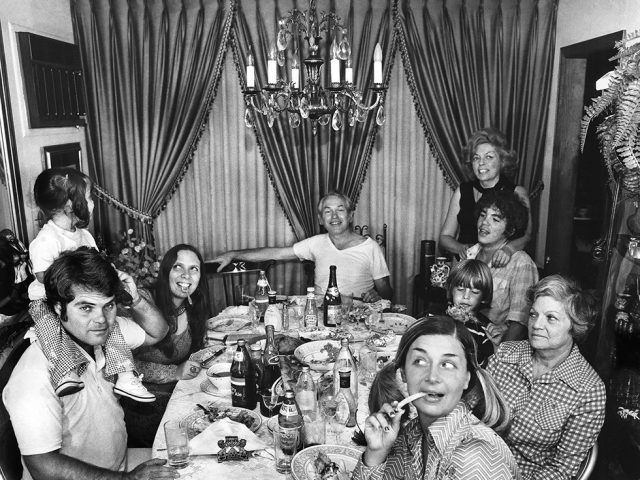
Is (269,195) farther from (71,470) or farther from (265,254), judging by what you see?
(71,470)

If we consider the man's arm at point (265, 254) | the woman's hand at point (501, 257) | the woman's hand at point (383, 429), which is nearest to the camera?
the woman's hand at point (383, 429)

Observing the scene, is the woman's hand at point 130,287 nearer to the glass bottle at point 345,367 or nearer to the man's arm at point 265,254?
the glass bottle at point 345,367

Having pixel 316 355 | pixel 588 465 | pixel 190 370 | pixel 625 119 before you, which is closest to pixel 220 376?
pixel 190 370

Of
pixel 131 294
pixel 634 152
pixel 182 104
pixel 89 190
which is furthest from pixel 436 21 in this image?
pixel 131 294

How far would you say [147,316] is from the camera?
8.45 feet

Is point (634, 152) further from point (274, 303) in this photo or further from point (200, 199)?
point (200, 199)

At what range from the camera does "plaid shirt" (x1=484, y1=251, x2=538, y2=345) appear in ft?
9.63

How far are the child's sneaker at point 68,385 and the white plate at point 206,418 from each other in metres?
0.37

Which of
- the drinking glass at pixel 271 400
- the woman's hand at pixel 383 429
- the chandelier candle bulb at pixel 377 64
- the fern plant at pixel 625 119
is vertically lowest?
the drinking glass at pixel 271 400

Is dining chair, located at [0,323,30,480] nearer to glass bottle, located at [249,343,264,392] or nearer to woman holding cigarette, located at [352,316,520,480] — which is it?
glass bottle, located at [249,343,264,392]

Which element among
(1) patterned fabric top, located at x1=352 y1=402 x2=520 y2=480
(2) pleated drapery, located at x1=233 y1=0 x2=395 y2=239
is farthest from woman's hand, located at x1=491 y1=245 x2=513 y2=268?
(2) pleated drapery, located at x1=233 y1=0 x2=395 y2=239

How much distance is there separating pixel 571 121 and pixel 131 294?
328 cm

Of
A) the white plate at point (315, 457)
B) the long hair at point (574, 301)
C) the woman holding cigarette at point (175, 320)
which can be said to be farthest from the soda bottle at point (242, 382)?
the long hair at point (574, 301)

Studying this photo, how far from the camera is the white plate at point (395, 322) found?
116 inches
